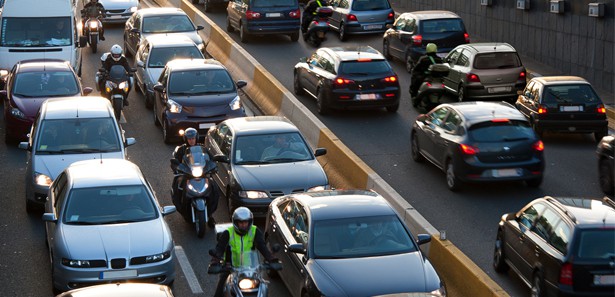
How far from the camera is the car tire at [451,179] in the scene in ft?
70.4

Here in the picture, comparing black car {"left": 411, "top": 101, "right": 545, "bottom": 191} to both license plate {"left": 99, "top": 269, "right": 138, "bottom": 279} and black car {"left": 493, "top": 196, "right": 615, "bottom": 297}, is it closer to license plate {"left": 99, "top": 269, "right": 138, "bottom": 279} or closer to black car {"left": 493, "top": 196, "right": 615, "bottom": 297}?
black car {"left": 493, "top": 196, "right": 615, "bottom": 297}

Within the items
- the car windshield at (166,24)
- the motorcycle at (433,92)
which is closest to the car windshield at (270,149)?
the motorcycle at (433,92)

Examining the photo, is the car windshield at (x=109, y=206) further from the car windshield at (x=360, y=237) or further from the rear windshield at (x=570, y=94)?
the rear windshield at (x=570, y=94)

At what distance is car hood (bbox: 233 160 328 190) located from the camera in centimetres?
1947

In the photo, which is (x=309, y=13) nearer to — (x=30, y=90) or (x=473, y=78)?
(x=473, y=78)

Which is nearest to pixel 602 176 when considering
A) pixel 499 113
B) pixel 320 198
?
pixel 499 113

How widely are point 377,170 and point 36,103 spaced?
7.17 meters

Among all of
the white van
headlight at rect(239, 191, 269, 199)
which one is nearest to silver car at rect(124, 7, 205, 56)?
the white van

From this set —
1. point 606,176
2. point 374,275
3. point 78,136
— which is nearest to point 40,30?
point 78,136

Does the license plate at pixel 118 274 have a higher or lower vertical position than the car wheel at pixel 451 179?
higher

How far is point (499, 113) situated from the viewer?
2175 centimetres

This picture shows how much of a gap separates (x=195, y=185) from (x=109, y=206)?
280 centimetres

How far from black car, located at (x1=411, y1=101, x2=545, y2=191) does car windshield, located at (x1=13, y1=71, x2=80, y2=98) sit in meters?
8.24

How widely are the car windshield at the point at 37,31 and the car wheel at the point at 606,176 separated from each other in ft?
47.8
